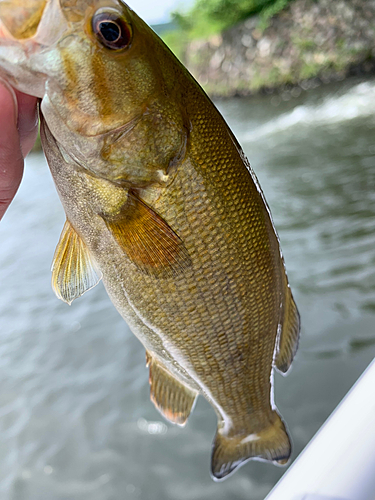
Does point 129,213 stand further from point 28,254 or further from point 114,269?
point 28,254

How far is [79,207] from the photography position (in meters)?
1.26

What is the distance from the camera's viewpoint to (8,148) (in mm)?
1185

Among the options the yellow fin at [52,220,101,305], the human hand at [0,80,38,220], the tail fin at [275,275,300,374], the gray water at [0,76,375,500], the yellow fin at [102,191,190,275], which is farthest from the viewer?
the gray water at [0,76,375,500]

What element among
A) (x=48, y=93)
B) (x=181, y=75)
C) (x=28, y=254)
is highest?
(x=48, y=93)

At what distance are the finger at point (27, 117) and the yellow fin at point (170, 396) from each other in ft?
2.97

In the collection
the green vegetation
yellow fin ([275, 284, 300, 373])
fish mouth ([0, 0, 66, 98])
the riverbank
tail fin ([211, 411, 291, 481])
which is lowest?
the riverbank

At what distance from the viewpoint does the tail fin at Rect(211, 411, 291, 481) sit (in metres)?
1.79

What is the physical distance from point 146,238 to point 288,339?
2.33 ft

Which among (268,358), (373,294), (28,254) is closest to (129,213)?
(268,358)

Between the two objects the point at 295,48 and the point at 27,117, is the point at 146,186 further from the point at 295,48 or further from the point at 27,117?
the point at 295,48

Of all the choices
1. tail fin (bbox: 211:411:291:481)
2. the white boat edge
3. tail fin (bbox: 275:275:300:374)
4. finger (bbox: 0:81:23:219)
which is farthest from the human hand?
tail fin (bbox: 211:411:291:481)

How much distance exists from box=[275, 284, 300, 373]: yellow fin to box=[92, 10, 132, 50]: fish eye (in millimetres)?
1000

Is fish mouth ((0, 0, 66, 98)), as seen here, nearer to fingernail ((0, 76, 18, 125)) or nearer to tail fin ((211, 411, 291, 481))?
fingernail ((0, 76, 18, 125))

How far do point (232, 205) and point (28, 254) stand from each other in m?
8.19
